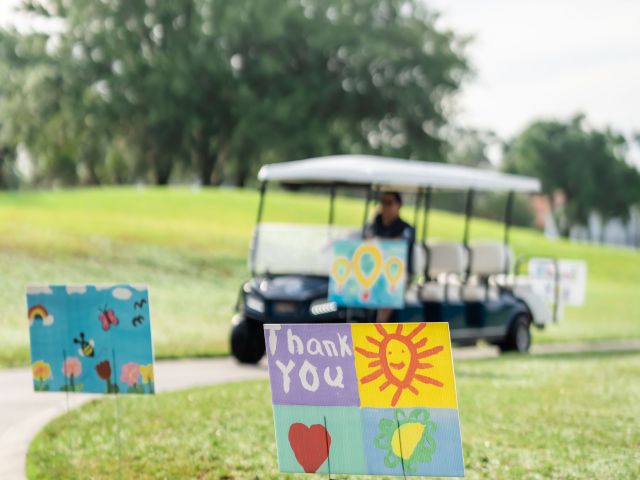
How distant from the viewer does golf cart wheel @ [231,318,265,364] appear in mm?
12219

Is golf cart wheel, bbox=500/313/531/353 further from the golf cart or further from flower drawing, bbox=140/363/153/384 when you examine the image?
flower drawing, bbox=140/363/153/384

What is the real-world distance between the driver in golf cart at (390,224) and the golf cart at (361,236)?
0.15m

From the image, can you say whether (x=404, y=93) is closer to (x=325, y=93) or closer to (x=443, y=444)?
(x=325, y=93)

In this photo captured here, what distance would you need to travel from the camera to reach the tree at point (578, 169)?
77.4 metres

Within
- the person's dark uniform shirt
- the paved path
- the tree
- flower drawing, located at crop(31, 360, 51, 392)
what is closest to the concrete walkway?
the paved path

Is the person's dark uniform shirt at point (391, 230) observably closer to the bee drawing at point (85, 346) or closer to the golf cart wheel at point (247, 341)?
the golf cart wheel at point (247, 341)

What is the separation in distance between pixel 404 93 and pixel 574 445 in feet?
120

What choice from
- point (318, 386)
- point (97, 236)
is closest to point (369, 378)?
point (318, 386)

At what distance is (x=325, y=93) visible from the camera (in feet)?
139

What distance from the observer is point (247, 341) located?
1227cm

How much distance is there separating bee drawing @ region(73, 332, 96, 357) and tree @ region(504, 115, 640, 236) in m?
72.8

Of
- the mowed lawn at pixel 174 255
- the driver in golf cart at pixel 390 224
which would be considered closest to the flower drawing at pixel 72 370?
the driver in golf cart at pixel 390 224

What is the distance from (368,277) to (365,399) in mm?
6657

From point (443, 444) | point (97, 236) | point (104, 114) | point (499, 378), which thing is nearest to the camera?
point (443, 444)
